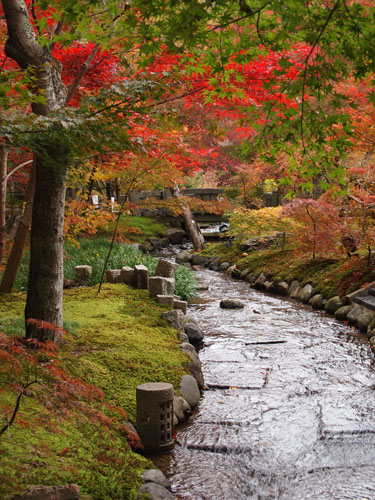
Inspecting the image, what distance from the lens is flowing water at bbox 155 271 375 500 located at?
381cm

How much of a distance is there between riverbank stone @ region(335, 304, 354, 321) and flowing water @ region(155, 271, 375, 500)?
581 mm

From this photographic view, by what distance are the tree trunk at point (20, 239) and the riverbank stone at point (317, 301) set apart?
247 inches

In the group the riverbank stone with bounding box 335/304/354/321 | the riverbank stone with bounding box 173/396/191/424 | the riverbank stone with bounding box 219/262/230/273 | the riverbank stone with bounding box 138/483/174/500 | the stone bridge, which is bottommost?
the riverbank stone with bounding box 138/483/174/500

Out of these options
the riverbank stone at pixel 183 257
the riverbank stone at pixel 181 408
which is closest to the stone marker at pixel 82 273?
the riverbank stone at pixel 181 408

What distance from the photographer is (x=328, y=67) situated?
3479mm

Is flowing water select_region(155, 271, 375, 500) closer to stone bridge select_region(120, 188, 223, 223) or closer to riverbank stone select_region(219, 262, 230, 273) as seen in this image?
riverbank stone select_region(219, 262, 230, 273)

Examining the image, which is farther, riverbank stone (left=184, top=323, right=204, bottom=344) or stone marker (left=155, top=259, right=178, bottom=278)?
stone marker (left=155, top=259, right=178, bottom=278)

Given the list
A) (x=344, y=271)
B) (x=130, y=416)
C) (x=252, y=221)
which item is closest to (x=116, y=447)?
(x=130, y=416)

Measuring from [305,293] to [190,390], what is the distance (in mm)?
6554

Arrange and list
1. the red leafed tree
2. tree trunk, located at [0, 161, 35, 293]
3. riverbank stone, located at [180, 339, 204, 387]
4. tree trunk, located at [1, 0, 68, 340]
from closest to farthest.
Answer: tree trunk, located at [1, 0, 68, 340] → riverbank stone, located at [180, 339, 204, 387] → tree trunk, located at [0, 161, 35, 293] → the red leafed tree

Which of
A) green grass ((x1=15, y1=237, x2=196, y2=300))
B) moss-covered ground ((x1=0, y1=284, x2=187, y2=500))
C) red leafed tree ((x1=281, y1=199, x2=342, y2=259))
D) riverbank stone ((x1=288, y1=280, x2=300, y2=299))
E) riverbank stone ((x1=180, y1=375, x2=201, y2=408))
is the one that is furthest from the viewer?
riverbank stone ((x1=288, y1=280, x2=300, y2=299))

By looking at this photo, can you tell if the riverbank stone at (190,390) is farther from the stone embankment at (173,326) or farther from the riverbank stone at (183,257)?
the riverbank stone at (183,257)

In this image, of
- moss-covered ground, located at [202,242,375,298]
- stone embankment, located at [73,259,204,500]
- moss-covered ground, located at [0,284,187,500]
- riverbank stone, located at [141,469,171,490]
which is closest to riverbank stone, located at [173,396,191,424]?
stone embankment, located at [73,259,204,500]

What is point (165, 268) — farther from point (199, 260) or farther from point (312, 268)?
Result: point (199, 260)
